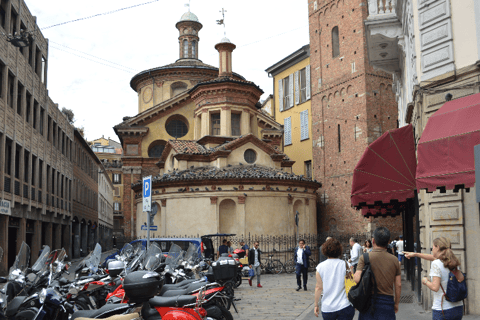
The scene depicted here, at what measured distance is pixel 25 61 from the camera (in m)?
22.7

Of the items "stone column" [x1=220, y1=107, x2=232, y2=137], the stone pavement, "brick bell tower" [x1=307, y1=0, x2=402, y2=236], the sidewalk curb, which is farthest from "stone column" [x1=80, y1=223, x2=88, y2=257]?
the sidewalk curb

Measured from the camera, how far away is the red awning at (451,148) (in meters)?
7.62

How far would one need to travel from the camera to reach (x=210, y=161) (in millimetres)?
29453

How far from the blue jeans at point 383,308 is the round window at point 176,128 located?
107ft

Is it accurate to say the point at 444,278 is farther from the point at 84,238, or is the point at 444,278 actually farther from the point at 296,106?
the point at 84,238

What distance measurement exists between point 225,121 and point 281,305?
67.5 feet

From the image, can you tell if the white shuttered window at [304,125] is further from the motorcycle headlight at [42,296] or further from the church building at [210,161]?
the motorcycle headlight at [42,296]

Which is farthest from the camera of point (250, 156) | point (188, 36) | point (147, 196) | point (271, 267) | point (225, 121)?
point (188, 36)

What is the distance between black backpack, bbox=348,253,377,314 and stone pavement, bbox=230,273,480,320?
4441mm

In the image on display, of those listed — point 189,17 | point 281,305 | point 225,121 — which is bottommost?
point 281,305

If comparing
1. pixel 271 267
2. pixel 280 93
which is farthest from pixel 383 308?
pixel 280 93

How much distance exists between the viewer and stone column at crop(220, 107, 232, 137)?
104ft

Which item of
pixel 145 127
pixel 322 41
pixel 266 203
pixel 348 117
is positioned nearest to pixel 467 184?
pixel 266 203

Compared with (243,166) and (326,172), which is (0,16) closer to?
(243,166)
